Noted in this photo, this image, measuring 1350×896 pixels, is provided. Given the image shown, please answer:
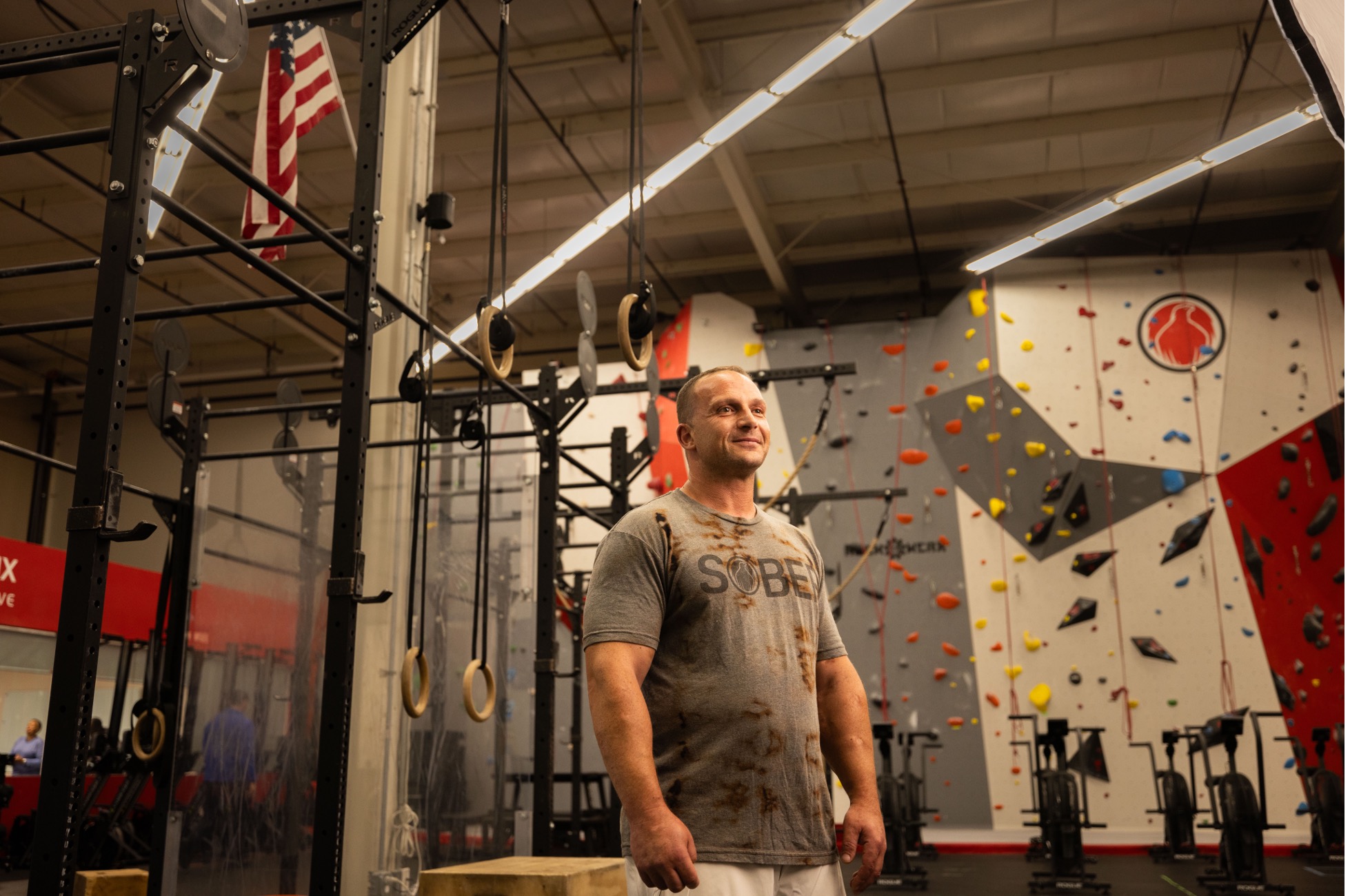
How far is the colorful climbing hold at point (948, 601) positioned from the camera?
9359mm

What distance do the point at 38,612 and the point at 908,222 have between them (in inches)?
305

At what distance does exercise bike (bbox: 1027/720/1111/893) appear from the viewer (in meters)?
6.26

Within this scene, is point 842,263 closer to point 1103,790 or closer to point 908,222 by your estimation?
point 908,222

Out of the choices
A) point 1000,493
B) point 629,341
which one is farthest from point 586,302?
point 1000,493

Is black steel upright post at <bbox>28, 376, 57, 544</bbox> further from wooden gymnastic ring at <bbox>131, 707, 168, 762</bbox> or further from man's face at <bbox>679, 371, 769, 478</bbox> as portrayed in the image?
man's face at <bbox>679, 371, 769, 478</bbox>

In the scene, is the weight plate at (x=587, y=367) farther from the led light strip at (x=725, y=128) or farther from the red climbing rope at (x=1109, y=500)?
the red climbing rope at (x=1109, y=500)

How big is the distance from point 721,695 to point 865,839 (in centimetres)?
33

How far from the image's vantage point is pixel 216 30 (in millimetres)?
2168

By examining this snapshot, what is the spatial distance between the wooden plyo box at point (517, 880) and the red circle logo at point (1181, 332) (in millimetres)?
8042

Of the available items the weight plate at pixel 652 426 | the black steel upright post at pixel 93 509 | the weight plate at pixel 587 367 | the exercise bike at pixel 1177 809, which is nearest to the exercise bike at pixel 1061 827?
the exercise bike at pixel 1177 809

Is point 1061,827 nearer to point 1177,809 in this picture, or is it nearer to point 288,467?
point 1177,809

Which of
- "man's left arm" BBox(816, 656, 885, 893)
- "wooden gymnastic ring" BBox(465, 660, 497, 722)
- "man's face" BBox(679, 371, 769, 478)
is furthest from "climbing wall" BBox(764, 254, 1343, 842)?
"man's face" BBox(679, 371, 769, 478)

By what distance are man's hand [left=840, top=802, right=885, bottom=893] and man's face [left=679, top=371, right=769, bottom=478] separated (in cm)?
59

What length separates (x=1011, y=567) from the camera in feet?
30.5
